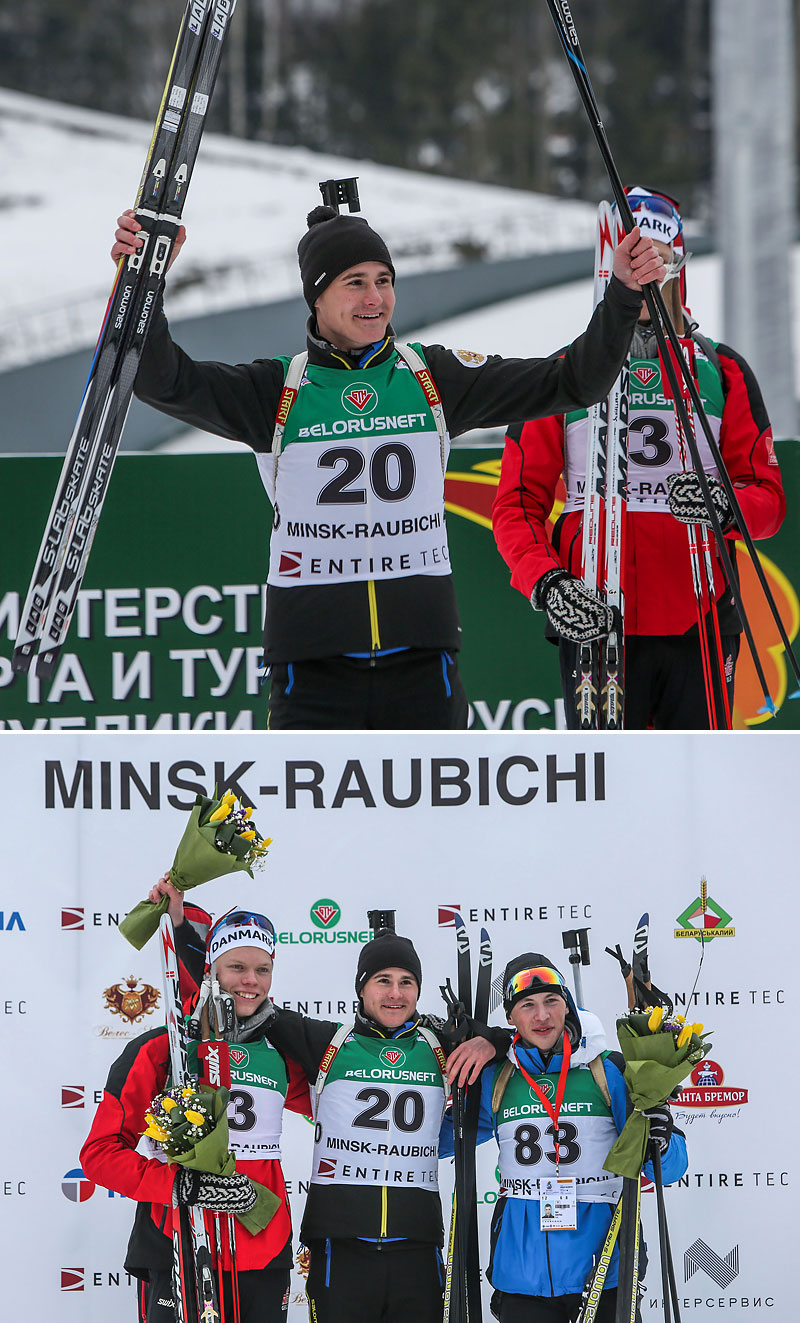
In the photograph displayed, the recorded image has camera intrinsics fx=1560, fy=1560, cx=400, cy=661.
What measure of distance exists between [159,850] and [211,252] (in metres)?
22.4

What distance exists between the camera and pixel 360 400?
3.21m

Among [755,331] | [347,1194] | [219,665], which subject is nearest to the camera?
[347,1194]

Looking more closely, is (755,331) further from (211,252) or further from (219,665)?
(211,252)

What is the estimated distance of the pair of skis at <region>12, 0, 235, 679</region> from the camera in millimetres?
3078

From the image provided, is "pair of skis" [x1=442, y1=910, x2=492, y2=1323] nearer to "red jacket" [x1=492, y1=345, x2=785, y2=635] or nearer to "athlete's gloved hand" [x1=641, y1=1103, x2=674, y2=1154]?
"athlete's gloved hand" [x1=641, y1=1103, x2=674, y2=1154]

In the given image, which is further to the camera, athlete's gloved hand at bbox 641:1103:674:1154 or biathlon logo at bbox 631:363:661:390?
biathlon logo at bbox 631:363:661:390

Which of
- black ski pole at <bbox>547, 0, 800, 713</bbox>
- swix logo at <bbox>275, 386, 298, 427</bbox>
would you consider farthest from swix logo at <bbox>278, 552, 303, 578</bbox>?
black ski pole at <bbox>547, 0, 800, 713</bbox>

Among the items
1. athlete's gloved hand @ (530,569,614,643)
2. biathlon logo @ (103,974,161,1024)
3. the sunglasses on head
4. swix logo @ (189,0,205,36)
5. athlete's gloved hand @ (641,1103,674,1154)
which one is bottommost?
athlete's gloved hand @ (641,1103,674,1154)

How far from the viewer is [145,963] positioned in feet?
9.96

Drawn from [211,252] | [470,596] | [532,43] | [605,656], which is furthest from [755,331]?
[532,43]

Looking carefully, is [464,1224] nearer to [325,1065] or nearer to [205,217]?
[325,1065]

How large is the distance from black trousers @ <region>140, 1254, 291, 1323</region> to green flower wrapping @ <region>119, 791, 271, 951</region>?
64 cm

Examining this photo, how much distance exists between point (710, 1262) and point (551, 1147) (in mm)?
446

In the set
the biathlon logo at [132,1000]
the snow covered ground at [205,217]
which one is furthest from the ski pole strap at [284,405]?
the snow covered ground at [205,217]
